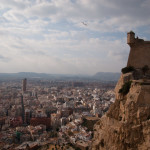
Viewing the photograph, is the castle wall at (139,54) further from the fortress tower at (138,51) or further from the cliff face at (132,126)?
the cliff face at (132,126)

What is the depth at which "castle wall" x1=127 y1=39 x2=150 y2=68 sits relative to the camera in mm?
12477

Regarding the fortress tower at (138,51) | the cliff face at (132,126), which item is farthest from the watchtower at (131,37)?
the cliff face at (132,126)

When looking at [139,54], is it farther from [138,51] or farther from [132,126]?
[132,126]

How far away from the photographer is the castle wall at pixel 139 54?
12477 mm

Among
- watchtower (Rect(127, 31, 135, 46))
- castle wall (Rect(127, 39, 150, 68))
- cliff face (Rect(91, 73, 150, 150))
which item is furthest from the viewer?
castle wall (Rect(127, 39, 150, 68))

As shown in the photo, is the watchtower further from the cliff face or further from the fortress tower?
the cliff face

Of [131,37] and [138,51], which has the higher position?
[131,37]

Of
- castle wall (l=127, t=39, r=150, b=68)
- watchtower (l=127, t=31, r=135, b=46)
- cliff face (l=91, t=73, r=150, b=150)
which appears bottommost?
cliff face (l=91, t=73, r=150, b=150)

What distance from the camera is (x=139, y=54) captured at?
1265cm

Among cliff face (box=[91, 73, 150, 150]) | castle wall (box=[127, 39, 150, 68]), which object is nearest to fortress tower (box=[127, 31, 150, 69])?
castle wall (box=[127, 39, 150, 68])

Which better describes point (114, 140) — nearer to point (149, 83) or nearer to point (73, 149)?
point (149, 83)

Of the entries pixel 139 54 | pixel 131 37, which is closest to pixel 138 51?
pixel 139 54

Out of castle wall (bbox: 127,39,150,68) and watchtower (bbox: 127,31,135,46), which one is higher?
watchtower (bbox: 127,31,135,46)

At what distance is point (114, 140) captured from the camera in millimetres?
9445
